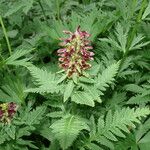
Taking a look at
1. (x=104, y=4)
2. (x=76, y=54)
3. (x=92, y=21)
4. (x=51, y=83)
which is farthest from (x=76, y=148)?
(x=104, y=4)

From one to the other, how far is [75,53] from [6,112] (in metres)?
0.87

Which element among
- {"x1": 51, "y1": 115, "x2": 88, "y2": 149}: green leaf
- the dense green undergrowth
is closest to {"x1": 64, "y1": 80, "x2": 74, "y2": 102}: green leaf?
the dense green undergrowth

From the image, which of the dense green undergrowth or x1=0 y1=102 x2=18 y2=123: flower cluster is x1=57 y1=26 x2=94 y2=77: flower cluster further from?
x1=0 y1=102 x2=18 y2=123: flower cluster

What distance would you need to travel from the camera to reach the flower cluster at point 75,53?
7.61 ft

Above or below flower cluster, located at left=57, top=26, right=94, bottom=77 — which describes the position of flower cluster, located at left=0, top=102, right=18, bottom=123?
below

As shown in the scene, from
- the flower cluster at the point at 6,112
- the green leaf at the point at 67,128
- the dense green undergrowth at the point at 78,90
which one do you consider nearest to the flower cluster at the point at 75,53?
the dense green undergrowth at the point at 78,90

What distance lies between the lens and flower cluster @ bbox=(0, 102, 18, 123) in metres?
2.88

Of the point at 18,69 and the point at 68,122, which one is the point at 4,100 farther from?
the point at 68,122

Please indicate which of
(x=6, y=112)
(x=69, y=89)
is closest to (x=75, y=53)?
(x=69, y=89)

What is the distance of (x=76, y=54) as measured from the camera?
92.0 inches

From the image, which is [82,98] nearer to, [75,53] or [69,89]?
[69,89]

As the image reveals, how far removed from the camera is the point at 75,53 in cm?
234

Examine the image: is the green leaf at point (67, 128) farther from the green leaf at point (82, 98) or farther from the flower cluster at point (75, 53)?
the flower cluster at point (75, 53)

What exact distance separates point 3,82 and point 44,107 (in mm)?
704
